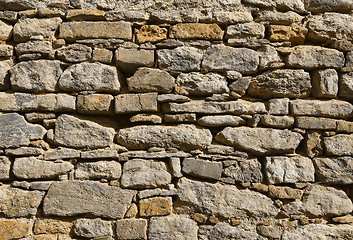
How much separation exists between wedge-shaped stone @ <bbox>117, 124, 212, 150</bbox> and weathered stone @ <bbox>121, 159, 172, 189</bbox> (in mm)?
130

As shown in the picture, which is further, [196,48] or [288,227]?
[196,48]

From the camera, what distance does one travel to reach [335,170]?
1.92 metres

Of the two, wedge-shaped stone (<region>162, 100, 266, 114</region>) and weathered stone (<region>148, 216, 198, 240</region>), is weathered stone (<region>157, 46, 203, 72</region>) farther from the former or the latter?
weathered stone (<region>148, 216, 198, 240</region>)

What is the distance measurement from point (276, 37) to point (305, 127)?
705 mm

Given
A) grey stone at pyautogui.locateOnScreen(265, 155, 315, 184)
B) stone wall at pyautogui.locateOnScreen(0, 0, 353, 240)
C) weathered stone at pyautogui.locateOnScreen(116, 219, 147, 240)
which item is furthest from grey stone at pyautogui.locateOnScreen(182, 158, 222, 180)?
weathered stone at pyautogui.locateOnScreen(116, 219, 147, 240)

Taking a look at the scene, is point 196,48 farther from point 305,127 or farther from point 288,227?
point 288,227

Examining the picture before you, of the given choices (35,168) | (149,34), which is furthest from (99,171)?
(149,34)

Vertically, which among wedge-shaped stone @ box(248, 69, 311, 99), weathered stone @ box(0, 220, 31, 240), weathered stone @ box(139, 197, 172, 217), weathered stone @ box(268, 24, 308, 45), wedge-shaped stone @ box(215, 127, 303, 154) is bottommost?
weathered stone @ box(0, 220, 31, 240)

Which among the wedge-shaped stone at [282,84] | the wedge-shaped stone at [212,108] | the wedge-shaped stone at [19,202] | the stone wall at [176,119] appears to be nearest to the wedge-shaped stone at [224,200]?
the stone wall at [176,119]

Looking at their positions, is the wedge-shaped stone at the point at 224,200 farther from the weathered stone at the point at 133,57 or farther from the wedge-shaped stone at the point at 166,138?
the weathered stone at the point at 133,57

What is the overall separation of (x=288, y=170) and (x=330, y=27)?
1141mm

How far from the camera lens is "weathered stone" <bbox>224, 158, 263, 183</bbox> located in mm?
1909

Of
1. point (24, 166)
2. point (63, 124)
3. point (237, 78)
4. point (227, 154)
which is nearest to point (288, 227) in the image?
point (227, 154)

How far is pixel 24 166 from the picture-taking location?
1.88 m
